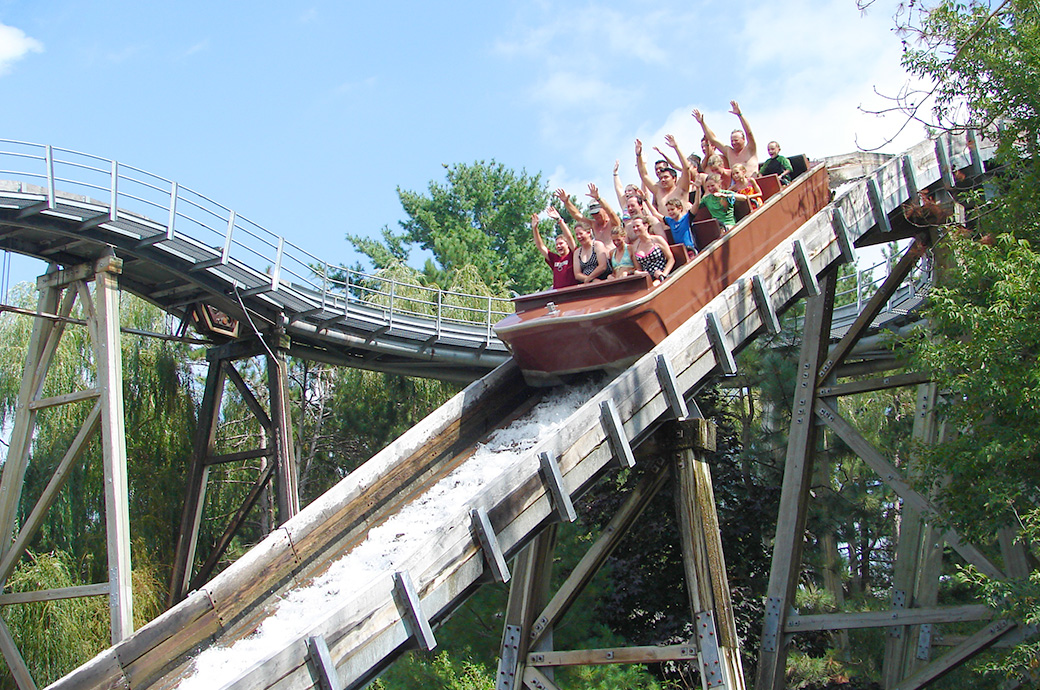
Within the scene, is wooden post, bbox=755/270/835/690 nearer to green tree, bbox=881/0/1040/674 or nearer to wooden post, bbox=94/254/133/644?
green tree, bbox=881/0/1040/674

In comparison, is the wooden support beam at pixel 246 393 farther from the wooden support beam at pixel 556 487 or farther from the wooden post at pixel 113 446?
the wooden support beam at pixel 556 487

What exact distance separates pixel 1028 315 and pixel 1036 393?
580mm

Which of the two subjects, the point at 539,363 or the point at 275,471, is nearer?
the point at 539,363

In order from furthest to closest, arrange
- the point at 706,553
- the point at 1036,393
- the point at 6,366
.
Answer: the point at 6,366, the point at 706,553, the point at 1036,393

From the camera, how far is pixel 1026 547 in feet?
26.3

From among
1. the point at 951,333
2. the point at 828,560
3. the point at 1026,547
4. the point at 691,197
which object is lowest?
the point at 828,560

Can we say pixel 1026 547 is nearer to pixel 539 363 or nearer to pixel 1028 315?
pixel 1028 315

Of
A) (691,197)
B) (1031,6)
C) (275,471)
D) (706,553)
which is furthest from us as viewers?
(275,471)

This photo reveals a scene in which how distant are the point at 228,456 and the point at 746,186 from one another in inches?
294

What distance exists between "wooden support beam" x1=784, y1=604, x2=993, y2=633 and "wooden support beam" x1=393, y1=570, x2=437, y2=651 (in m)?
4.42

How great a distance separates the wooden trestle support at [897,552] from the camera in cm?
812

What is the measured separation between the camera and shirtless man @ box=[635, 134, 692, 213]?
341 inches

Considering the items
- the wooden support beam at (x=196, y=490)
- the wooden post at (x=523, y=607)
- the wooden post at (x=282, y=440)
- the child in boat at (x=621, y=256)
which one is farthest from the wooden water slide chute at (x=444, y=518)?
the wooden support beam at (x=196, y=490)

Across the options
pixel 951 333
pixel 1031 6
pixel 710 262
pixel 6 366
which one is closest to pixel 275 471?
pixel 6 366
